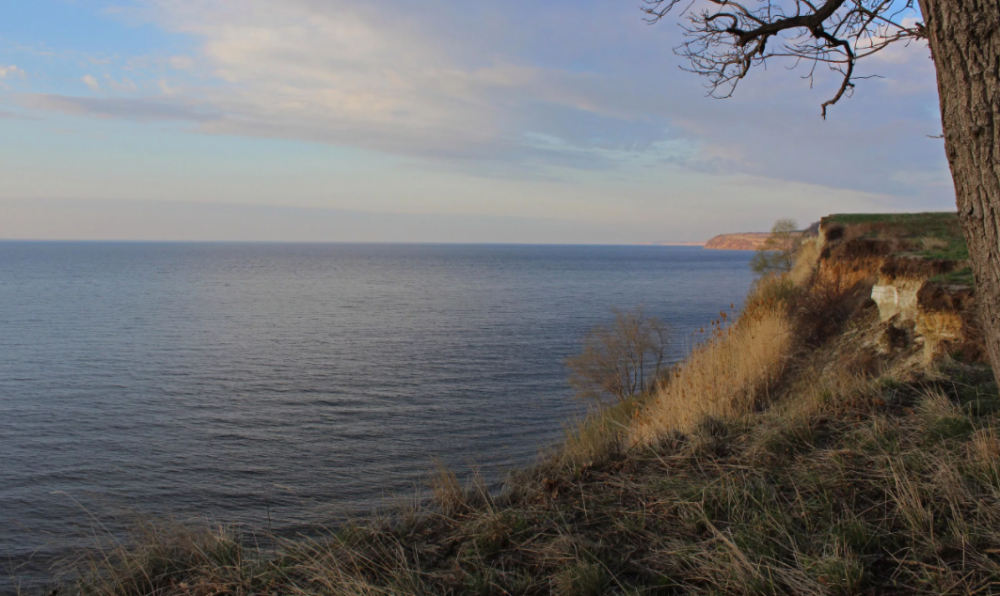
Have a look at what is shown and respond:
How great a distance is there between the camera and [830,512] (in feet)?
13.6

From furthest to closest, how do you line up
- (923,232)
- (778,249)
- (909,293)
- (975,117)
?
(778,249)
(923,232)
(909,293)
(975,117)

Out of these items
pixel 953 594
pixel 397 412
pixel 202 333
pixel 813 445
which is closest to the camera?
pixel 953 594

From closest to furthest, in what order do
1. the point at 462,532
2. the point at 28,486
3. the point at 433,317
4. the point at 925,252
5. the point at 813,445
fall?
the point at 462,532 < the point at 813,445 < the point at 925,252 < the point at 28,486 < the point at 433,317

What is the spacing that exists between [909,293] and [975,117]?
831 cm

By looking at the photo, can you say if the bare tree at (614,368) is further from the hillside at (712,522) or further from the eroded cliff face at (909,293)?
the hillside at (712,522)

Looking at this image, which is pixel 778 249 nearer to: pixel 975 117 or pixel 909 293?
pixel 909 293

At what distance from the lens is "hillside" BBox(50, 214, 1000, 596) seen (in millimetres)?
3639

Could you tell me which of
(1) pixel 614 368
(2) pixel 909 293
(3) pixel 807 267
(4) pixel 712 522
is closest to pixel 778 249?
(3) pixel 807 267

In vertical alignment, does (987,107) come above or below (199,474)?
above

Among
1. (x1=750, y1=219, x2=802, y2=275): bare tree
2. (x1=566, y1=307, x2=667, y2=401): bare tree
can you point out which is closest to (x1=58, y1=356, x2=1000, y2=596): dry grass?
(x1=566, y1=307, x2=667, y2=401): bare tree

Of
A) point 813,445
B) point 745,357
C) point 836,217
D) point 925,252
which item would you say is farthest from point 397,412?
point 836,217

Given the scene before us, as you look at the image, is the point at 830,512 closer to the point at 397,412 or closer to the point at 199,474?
the point at 199,474

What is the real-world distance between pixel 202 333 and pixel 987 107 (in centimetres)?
3615

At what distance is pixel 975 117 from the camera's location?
3.30 m
